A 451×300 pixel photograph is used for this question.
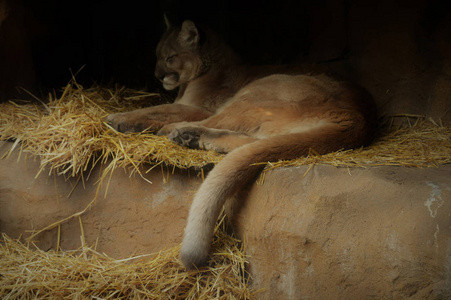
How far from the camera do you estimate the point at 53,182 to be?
310 centimetres

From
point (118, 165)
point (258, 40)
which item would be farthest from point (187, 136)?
point (258, 40)

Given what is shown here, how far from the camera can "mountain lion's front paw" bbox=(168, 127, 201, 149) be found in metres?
3.07

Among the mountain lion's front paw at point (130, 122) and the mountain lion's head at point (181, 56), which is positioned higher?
Result: the mountain lion's head at point (181, 56)

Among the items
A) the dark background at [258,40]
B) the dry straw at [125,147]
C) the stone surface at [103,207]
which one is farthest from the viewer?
the dark background at [258,40]

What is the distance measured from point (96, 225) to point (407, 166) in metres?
2.15

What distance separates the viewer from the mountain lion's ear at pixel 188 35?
4.04m

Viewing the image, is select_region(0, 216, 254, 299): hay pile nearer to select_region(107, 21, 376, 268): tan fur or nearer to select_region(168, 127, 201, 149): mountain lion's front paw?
select_region(107, 21, 376, 268): tan fur

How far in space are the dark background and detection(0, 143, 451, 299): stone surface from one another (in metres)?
1.45

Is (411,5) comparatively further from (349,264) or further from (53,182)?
(53,182)

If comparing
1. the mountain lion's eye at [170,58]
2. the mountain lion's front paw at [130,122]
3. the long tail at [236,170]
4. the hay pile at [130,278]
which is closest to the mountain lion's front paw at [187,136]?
the mountain lion's front paw at [130,122]

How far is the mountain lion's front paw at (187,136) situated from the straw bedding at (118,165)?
63 mm

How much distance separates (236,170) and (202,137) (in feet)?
2.21

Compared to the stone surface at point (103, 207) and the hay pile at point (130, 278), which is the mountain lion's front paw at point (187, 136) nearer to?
the stone surface at point (103, 207)

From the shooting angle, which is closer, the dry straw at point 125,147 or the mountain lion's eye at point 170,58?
the dry straw at point 125,147
